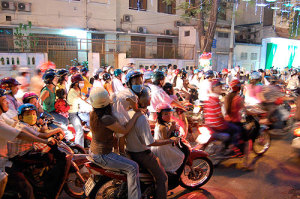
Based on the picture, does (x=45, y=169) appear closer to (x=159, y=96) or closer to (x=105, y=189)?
(x=105, y=189)

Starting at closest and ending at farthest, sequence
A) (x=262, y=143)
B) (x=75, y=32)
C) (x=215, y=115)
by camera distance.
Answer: (x=215, y=115) < (x=262, y=143) < (x=75, y=32)

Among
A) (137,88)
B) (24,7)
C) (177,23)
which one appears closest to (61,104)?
(137,88)

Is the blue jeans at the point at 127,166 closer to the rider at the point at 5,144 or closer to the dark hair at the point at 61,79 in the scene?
the rider at the point at 5,144

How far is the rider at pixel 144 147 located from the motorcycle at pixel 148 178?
0.16m

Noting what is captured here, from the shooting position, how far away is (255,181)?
453 cm

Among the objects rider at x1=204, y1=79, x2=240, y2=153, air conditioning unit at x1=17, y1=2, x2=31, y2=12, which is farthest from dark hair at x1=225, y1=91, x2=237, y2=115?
air conditioning unit at x1=17, y1=2, x2=31, y2=12

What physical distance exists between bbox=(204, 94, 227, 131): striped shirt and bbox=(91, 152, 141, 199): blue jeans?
2.16 m

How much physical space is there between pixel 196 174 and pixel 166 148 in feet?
2.80

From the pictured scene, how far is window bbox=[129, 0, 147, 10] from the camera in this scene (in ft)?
68.0

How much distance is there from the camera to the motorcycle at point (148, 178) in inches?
123

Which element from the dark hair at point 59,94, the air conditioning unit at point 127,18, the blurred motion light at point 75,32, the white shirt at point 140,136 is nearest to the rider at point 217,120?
the white shirt at point 140,136

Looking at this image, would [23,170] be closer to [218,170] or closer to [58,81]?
[58,81]

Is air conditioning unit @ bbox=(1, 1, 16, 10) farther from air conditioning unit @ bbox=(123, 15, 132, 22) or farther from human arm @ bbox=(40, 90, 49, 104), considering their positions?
human arm @ bbox=(40, 90, 49, 104)

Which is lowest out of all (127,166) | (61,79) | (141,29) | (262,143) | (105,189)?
(262,143)
